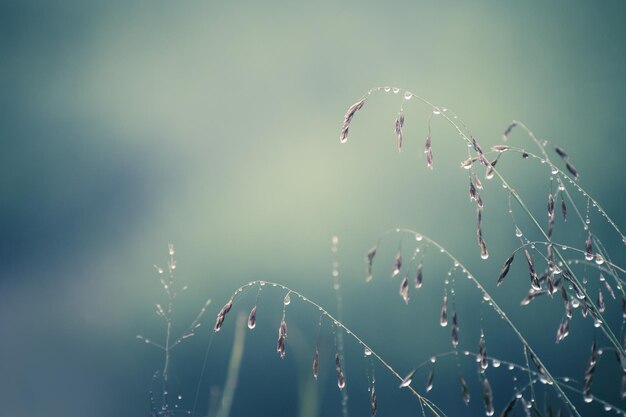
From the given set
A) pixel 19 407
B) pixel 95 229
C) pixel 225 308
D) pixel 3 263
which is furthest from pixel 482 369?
pixel 95 229

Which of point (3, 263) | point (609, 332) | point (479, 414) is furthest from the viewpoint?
point (3, 263)

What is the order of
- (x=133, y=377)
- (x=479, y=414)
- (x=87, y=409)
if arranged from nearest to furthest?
(x=479, y=414), (x=87, y=409), (x=133, y=377)

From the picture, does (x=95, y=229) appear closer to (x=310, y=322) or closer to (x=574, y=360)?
(x=310, y=322)

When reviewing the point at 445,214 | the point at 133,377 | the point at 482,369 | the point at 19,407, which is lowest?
the point at 133,377

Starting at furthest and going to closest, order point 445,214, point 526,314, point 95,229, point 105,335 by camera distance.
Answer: point 95,229
point 445,214
point 105,335
point 526,314

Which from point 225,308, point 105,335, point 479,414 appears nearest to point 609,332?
point 225,308

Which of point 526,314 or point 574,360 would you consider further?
point 526,314

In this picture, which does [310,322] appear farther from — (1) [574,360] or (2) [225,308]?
(2) [225,308]

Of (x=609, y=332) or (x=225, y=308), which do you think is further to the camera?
(x=225, y=308)

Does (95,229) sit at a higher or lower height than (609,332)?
lower

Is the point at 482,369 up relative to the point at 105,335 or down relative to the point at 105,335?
up
